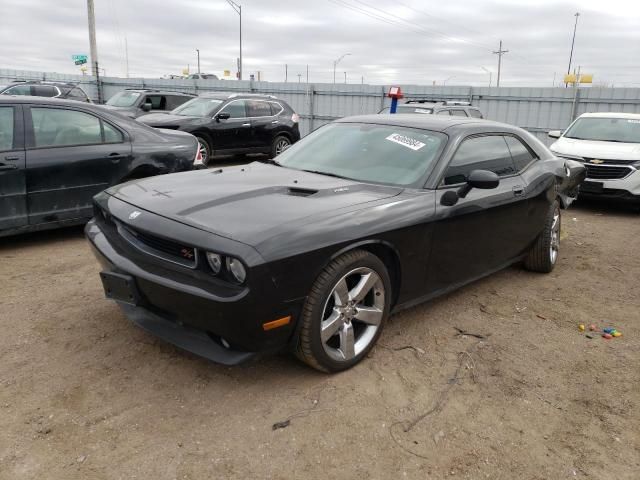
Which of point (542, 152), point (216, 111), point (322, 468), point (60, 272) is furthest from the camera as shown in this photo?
point (216, 111)

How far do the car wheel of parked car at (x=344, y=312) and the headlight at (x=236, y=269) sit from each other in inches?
16.6

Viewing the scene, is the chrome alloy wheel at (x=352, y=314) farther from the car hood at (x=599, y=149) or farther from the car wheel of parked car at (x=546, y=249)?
the car hood at (x=599, y=149)

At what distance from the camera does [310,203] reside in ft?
10.3

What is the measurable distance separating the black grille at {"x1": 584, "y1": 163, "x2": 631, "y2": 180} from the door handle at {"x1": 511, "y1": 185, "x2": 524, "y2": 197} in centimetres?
479

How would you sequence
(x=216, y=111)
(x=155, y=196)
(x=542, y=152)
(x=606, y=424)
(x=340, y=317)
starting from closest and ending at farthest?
(x=606, y=424) < (x=340, y=317) < (x=155, y=196) < (x=542, y=152) < (x=216, y=111)

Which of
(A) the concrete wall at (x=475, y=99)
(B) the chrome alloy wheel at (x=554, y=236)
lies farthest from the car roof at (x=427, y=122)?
(A) the concrete wall at (x=475, y=99)

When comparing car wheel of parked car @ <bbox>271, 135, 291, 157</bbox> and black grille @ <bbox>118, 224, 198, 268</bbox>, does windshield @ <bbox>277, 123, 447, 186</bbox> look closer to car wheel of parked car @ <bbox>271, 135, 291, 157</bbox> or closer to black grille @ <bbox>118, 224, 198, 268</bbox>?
black grille @ <bbox>118, 224, 198, 268</bbox>

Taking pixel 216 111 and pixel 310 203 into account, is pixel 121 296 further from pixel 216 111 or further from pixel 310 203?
pixel 216 111

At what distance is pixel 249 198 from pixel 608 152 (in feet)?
24.3

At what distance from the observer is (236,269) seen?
8.60ft

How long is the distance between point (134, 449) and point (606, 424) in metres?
2.42

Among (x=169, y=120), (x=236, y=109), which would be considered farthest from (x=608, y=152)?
(x=169, y=120)

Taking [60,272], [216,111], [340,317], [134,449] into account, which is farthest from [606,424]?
[216,111]

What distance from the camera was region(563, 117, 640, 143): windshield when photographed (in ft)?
29.8
